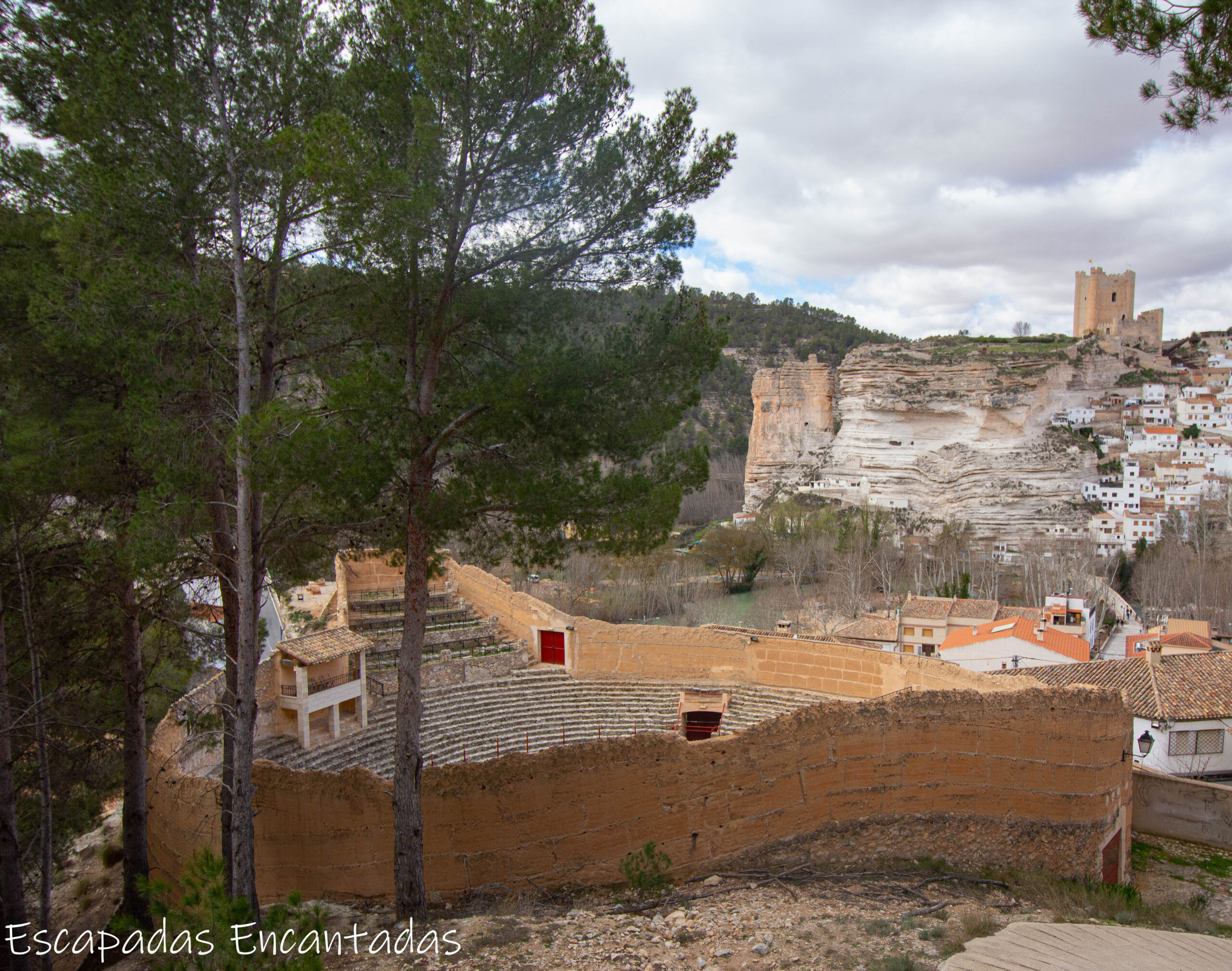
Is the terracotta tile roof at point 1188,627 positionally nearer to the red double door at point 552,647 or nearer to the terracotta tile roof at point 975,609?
the terracotta tile roof at point 975,609

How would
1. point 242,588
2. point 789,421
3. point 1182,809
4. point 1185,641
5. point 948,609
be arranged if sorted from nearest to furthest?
point 242,588 → point 1182,809 → point 1185,641 → point 948,609 → point 789,421

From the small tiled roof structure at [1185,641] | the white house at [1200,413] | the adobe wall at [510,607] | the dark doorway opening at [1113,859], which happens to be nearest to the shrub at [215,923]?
the dark doorway opening at [1113,859]

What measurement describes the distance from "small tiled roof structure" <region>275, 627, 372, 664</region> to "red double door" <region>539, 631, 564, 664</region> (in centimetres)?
393

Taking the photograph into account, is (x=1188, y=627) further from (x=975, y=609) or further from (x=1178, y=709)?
(x=1178, y=709)

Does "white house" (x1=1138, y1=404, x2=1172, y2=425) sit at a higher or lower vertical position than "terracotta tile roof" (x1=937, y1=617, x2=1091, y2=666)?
higher

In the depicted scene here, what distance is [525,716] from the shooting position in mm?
13633

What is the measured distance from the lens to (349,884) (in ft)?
24.6

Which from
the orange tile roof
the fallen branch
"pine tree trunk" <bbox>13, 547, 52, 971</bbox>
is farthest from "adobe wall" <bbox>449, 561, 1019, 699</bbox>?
the orange tile roof

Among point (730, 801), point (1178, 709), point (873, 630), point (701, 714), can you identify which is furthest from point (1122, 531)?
point (730, 801)

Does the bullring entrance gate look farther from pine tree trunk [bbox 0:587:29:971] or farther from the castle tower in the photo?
the castle tower

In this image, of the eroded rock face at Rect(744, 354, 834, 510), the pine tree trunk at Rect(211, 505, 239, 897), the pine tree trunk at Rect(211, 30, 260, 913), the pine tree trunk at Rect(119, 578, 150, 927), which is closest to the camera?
the pine tree trunk at Rect(211, 30, 260, 913)

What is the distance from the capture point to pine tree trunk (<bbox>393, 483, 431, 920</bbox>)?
646cm

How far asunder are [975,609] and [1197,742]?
50.6 ft

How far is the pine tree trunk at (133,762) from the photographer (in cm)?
792
